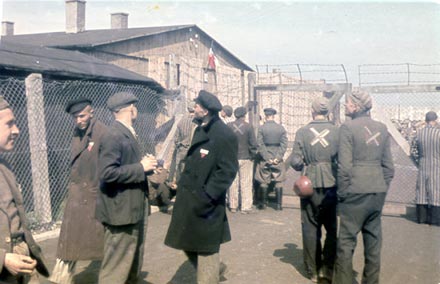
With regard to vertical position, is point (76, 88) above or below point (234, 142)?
above

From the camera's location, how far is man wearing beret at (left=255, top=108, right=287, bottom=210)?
30.1 feet

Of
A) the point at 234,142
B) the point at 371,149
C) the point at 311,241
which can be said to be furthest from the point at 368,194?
the point at 234,142

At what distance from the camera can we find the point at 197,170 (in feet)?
14.1

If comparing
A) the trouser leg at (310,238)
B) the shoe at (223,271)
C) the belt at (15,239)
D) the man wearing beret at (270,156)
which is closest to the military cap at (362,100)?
→ the trouser leg at (310,238)

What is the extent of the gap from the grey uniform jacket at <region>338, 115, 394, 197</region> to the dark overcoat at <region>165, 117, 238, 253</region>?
4.11 feet

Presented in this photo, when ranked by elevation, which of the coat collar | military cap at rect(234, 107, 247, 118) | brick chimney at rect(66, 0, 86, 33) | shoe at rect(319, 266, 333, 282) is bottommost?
shoe at rect(319, 266, 333, 282)

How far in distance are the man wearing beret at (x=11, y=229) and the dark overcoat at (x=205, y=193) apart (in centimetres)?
156

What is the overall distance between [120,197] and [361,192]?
7.97ft

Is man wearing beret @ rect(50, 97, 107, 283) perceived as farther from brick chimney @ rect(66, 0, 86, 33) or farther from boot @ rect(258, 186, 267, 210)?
brick chimney @ rect(66, 0, 86, 33)

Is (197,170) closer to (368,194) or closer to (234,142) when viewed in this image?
(234,142)

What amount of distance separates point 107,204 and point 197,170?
0.88 meters

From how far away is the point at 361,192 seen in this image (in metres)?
4.67

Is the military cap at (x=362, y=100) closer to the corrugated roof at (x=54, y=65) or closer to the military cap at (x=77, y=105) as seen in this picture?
the military cap at (x=77, y=105)

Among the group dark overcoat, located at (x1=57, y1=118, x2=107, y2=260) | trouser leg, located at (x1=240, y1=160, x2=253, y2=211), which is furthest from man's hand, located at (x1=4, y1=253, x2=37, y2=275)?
trouser leg, located at (x1=240, y1=160, x2=253, y2=211)
